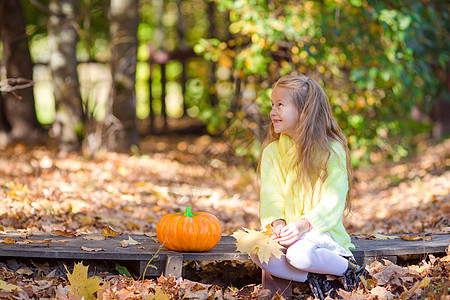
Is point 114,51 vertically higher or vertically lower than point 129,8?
lower

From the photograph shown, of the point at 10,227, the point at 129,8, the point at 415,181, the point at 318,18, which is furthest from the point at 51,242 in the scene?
the point at 129,8

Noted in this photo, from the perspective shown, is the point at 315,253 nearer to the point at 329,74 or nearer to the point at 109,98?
the point at 329,74

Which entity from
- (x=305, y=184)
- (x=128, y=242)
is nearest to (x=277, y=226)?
(x=305, y=184)

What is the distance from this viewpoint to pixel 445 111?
15.0 metres

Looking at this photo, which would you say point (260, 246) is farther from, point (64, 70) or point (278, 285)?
point (64, 70)

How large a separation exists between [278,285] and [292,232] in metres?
0.40

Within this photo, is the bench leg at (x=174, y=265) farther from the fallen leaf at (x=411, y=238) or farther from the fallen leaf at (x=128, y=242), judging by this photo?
the fallen leaf at (x=411, y=238)

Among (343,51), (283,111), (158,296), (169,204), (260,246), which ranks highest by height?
(343,51)

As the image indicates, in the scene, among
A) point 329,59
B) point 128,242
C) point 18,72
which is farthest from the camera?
point 18,72

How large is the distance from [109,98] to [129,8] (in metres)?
1.90

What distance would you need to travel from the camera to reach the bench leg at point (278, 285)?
322 cm

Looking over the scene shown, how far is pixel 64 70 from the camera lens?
9.58 metres

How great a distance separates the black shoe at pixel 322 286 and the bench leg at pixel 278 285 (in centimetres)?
14

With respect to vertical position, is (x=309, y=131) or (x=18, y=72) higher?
(x=18, y=72)
